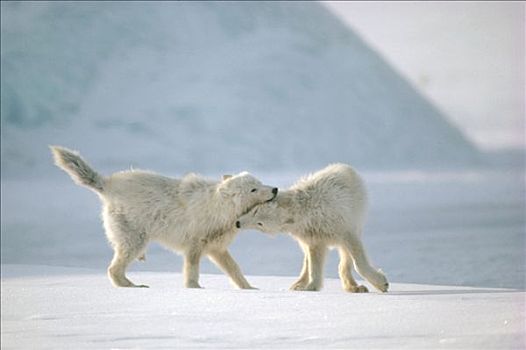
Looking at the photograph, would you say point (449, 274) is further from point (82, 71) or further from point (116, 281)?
point (82, 71)

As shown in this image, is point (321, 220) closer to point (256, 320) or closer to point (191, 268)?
point (191, 268)

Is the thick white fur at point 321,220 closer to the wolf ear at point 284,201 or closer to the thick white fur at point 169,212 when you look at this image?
the wolf ear at point 284,201

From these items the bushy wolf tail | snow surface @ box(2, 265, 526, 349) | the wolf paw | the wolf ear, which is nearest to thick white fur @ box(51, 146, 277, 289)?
the bushy wolf tail

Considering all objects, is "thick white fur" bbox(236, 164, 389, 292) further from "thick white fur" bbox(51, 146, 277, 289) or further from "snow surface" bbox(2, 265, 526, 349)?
"snow surface" bbox(2, 265, 526, 349)

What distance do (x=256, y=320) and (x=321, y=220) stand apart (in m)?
2.11

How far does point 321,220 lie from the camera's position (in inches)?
239

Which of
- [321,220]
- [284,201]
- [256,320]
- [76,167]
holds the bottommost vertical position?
[256,320]

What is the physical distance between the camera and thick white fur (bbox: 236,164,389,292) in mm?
6023

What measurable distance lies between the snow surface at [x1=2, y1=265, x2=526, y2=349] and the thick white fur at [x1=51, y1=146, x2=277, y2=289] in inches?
49.3

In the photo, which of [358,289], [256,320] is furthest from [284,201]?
[256,320]

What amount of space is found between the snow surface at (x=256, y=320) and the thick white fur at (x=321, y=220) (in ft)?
3.38

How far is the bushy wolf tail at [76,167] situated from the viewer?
6480 mm

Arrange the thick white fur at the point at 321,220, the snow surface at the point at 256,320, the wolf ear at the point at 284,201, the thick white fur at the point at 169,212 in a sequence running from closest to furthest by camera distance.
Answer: the snow surface at the point at 256,320 < the thick white fur at the point at 321,220 < the wolf ear at the point at 284,201 < the thick white fur at the point at 169,212

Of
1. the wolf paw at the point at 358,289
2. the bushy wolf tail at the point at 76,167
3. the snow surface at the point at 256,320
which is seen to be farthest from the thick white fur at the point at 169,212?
the snow surface at the point at 256,320
